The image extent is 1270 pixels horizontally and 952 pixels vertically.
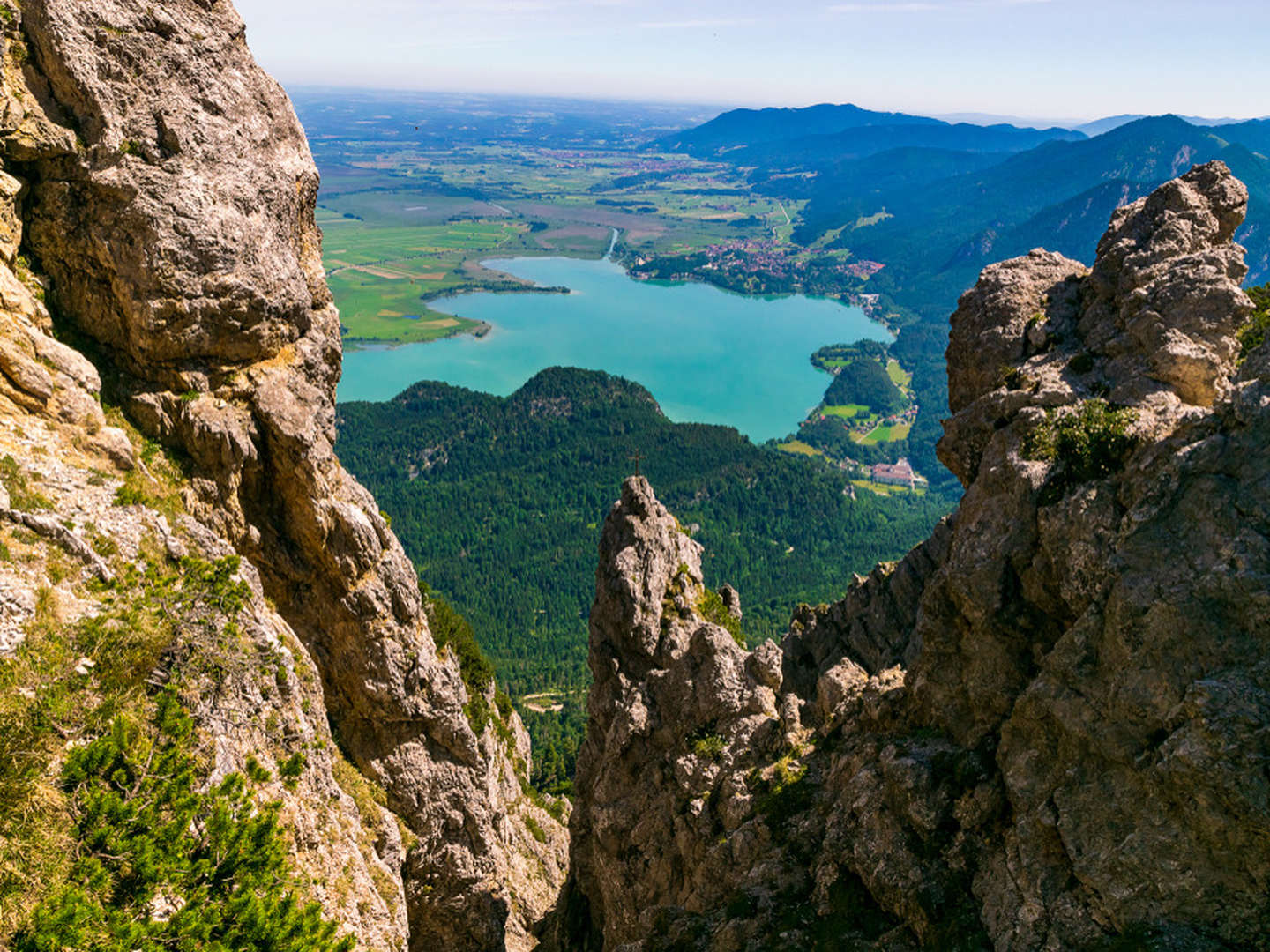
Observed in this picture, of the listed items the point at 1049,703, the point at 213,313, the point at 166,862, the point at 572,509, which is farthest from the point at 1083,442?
the point at 572,509

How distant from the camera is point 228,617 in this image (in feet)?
56.1

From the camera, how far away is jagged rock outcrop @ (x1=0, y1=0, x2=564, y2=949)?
18562mm

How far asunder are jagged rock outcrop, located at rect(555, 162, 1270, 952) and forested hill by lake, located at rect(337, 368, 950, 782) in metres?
94.6

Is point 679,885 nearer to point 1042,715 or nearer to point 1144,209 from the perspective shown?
point 1042,715

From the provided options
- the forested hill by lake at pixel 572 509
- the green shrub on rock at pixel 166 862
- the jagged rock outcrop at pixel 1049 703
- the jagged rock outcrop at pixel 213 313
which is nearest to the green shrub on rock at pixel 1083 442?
the jagged rock outcrop at pixel 1049 703

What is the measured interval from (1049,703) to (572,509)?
16083 centimetres

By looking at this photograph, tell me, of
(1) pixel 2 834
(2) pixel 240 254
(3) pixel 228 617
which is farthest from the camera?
(2) pixel 240 254

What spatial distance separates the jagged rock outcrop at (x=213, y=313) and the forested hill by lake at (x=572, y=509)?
94.1 metres

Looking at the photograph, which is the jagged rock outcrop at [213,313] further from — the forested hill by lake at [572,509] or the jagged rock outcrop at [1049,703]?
the forested hill by lake at [572,509]

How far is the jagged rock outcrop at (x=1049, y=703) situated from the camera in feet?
42.4

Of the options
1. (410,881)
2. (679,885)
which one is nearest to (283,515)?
(410,881)

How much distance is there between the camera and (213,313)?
68.0 feet

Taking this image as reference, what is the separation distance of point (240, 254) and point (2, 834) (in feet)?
48.5

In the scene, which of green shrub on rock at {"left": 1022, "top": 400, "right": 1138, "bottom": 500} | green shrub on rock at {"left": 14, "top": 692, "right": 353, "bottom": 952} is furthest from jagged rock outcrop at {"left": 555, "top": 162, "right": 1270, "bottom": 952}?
green shrub on rock at {"left": 14, "top": 692, "right": 353, "bottom": 952}
